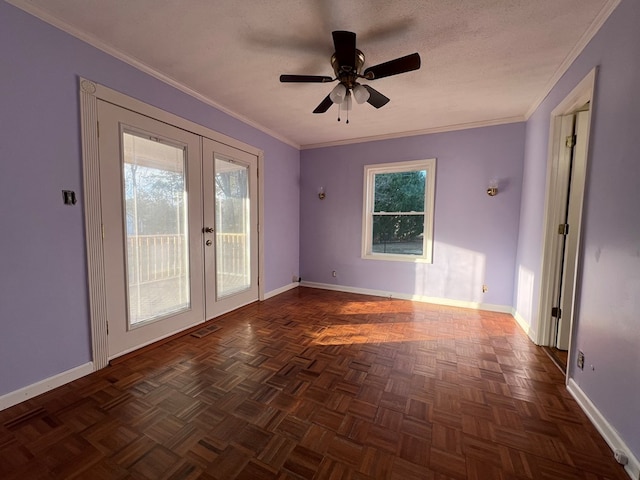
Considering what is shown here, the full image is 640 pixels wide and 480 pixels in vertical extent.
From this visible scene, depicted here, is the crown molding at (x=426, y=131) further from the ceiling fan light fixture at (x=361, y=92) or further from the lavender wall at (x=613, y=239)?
the ceiling fan light fixture at (x=361, y=92)

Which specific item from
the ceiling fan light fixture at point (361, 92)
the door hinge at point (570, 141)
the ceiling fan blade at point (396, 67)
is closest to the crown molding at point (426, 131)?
the door hinge at point (570, 141)

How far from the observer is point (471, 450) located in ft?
4.52

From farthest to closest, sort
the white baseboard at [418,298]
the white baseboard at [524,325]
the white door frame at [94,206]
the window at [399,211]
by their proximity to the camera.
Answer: the window at [399,211]
the white baseboard at [418,298]
the white baseboard at [524,325]
the white door frame at [94,206]

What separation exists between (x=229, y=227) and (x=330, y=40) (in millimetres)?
2307

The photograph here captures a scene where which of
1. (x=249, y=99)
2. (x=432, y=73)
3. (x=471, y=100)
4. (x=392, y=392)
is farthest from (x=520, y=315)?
(x=249, y=99)

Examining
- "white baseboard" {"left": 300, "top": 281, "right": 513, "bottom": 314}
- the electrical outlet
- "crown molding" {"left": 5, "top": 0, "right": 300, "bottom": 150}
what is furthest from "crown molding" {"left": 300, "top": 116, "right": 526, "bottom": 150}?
the electrical outlet

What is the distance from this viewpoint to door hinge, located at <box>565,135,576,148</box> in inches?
91.9

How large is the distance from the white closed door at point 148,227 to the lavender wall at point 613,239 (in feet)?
10.9

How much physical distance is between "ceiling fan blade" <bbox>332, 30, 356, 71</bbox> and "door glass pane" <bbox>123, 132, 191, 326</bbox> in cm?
184

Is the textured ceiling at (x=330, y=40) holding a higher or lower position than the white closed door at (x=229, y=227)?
higher

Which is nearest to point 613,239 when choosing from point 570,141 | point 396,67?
point 570,141

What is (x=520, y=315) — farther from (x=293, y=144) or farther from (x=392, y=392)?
(x=293, y=144)

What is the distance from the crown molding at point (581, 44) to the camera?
161 cm

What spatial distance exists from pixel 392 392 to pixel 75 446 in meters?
1.85
